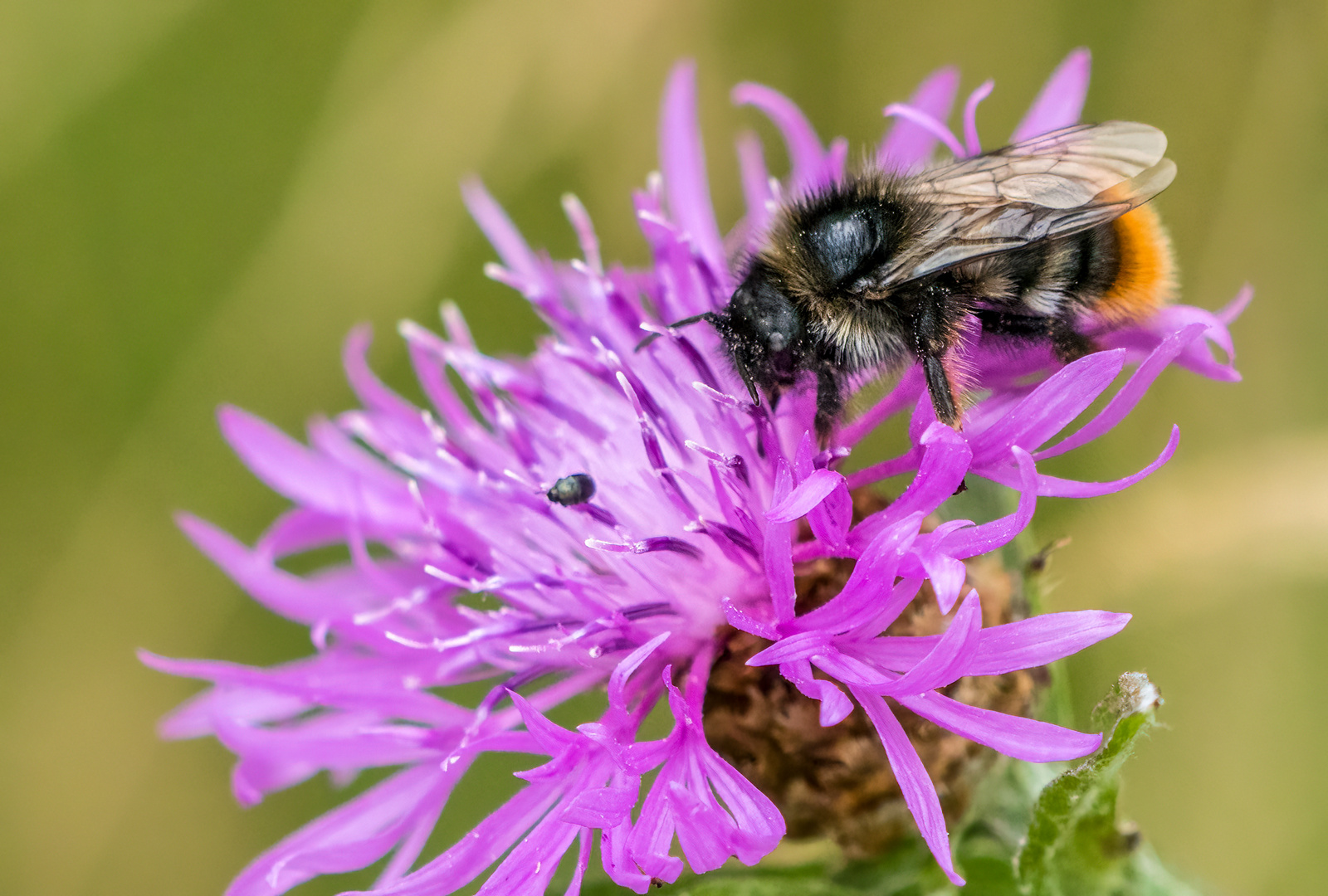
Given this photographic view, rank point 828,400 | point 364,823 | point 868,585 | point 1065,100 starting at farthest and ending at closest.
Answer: point 1065,100 → point 364,823 → point 828,400 → point 868,585

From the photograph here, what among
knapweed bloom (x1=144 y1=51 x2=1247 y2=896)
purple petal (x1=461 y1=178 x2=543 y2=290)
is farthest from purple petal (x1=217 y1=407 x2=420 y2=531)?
purple petal (x1=461 y1=178 x2=543 y2=290)

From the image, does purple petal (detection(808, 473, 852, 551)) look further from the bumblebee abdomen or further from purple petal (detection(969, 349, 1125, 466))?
the bumblebee abdomen

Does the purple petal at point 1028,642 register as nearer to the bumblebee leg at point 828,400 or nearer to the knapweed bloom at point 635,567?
the knapweed bloom at point 635,567

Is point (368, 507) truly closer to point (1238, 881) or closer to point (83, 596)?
point (83, 596)

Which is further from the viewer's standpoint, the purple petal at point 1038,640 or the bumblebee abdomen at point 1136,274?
the bumblebee abdomen at point 1136,274

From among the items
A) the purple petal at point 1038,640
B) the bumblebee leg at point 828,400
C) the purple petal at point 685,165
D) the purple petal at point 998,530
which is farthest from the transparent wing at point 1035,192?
the purple petal at point 685,165

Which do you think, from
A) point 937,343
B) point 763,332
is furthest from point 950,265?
point 763,332

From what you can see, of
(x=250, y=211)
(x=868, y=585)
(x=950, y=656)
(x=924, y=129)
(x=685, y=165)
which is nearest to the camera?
(x=950, y=656)

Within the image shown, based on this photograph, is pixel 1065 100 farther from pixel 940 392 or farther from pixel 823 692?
pixel 823 692
